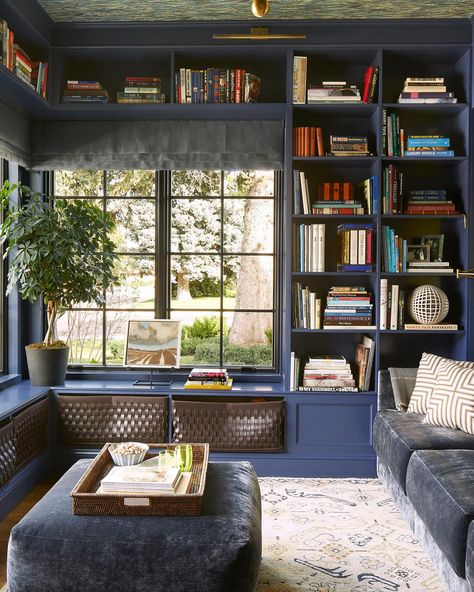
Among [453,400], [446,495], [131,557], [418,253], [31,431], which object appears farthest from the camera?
[418,253]

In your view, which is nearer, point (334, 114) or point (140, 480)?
point (140, 480)

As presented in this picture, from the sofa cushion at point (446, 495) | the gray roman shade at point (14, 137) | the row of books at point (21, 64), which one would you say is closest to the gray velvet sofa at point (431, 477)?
the sofa cushion at point (446, 495)

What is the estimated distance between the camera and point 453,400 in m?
3.55

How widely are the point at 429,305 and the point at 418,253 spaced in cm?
40

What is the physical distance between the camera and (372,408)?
4.29 m

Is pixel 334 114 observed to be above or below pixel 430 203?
above

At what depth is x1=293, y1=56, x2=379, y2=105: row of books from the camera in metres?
4.24

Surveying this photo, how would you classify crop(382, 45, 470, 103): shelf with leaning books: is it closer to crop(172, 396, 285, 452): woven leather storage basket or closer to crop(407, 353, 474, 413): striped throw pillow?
crop(407, 353, 474, 413): striped throw pillow

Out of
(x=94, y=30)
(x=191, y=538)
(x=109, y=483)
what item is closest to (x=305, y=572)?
(x=191, y=538)

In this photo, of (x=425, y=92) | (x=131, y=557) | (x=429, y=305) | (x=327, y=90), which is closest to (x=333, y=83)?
(x=327, y=90)

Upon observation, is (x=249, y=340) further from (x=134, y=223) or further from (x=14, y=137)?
(x=14, y=137)

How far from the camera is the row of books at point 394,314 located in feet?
14.0

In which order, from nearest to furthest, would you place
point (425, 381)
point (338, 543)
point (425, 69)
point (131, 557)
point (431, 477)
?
1. point (131, 557)
2. point (431, 477)
3. point (338, 543)
4. point (425, 381)
5. point (425, 69)

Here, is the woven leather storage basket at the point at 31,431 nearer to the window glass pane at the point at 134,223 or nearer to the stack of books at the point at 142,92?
the window glass pane at the point at 134,223
